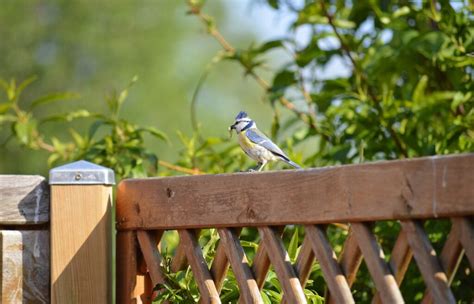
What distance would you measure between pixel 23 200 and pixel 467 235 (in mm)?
1247

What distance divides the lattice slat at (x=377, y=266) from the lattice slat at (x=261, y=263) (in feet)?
0.91

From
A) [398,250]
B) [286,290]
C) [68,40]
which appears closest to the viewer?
[398,250]

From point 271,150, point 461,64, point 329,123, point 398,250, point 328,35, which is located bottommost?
point 398,250

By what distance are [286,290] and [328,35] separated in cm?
171

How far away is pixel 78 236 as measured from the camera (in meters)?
2.32

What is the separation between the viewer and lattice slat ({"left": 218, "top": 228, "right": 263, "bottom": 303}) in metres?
2.00

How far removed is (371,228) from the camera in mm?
1750

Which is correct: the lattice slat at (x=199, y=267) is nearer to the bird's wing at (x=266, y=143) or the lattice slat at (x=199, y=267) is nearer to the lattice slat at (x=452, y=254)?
the bird's wing at (x=266, y=143)

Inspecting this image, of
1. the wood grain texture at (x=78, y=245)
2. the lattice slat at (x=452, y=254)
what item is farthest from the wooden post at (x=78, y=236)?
the lattice slat at (x=452, y=254)

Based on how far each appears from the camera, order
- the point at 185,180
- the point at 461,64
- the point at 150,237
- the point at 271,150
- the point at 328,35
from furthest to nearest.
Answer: the point at 328,35, the point at 461,64, the point at 271,150, the point at 150,237, the point at 185,180

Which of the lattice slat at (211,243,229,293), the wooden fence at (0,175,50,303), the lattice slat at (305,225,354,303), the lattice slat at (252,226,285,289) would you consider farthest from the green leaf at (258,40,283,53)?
the lattice slat at (305,225,354,303)

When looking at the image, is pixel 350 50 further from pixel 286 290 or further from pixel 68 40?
pixel 68 40

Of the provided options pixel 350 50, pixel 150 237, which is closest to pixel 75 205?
pixel 150 237

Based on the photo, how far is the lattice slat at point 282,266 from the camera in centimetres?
189
